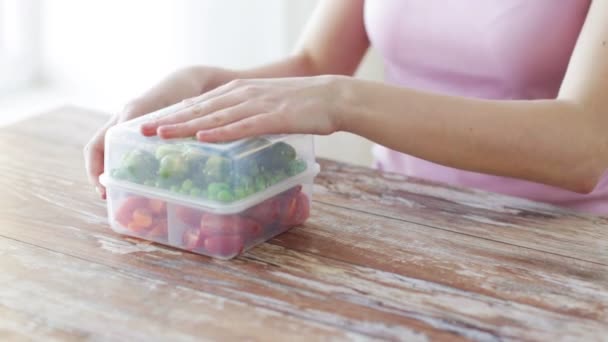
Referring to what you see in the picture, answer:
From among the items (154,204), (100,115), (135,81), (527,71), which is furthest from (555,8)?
(135,81)

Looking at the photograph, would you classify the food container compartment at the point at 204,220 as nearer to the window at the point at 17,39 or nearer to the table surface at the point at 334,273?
the table surface at the point at 334,273

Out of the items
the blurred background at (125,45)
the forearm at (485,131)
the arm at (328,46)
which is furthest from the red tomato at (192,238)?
the blurred background at (125,45)

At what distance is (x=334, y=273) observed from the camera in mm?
954

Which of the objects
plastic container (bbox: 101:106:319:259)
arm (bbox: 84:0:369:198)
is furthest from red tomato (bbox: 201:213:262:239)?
arm (bbox: 84:0:369:198)

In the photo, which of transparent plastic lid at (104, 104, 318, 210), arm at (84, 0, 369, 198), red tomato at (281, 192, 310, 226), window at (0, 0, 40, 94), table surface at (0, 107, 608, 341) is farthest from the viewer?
window at (0, 0, 40, 94)

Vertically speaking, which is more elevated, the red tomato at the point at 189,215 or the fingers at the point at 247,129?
the fingers at the point at 247,129

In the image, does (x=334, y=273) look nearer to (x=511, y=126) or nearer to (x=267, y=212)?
(x=267, y=212)

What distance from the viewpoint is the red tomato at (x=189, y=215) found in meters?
0.97

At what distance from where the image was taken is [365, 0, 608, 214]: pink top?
1312 mm

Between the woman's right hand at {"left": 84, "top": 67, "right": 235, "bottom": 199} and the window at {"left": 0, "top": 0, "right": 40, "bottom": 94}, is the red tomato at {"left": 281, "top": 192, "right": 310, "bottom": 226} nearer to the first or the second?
the woman's right hand at {"left": 84, "top": 67, "right": 235, "bottom": 199}

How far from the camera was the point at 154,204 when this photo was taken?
1.00 meters

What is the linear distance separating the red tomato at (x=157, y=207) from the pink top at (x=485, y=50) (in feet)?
2.03

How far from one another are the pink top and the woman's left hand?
37 centimetres

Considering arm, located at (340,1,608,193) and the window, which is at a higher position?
arm, located at (340,1,608,193)
